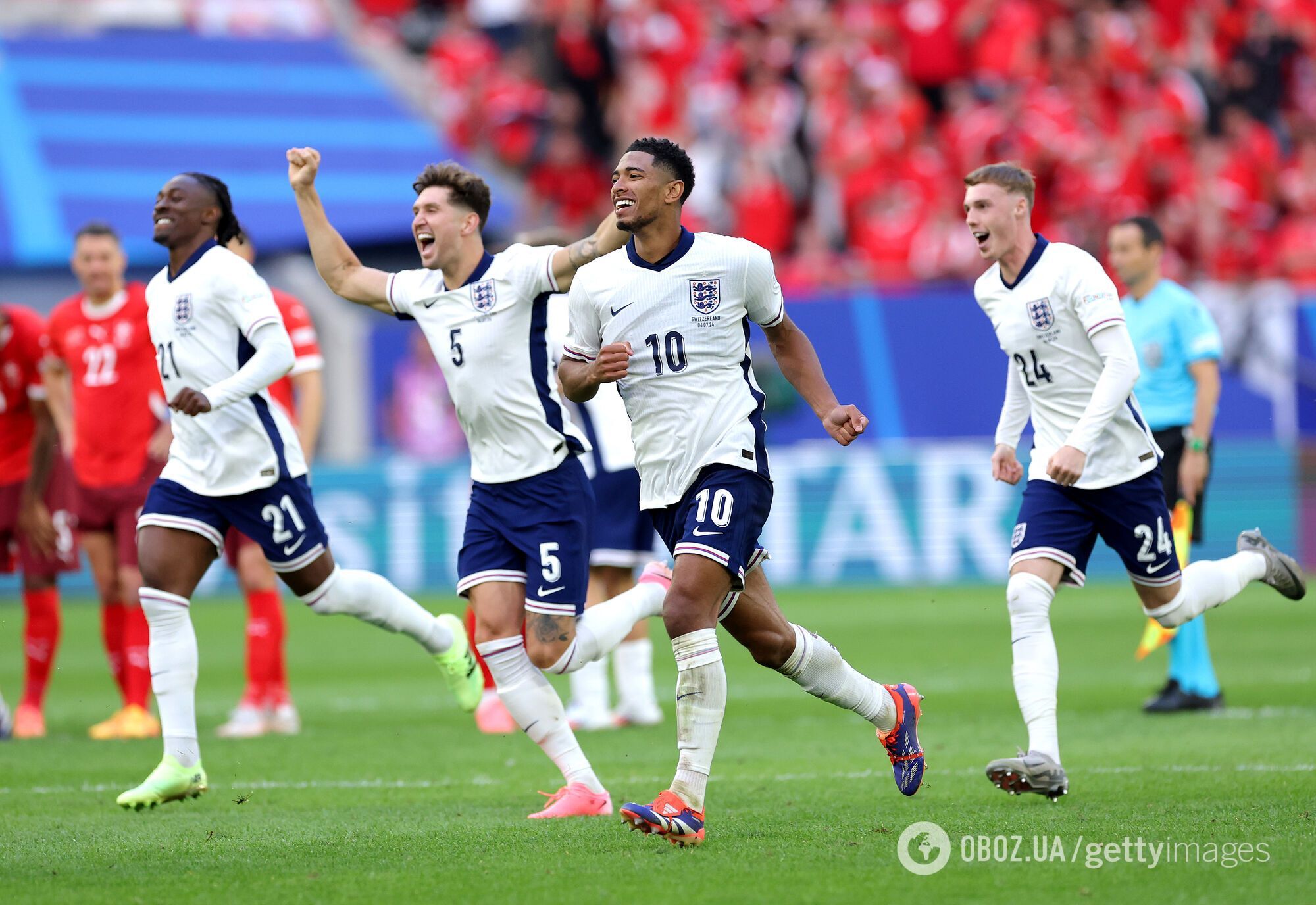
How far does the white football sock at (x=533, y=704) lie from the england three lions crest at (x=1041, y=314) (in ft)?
7.99

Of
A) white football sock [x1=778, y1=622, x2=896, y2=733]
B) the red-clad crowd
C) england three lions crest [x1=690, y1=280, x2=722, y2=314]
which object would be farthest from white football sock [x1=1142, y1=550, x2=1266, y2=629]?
the red-clad crowd

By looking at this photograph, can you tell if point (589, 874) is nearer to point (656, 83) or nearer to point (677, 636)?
point (677, 636)

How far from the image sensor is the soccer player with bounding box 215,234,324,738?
377 inches

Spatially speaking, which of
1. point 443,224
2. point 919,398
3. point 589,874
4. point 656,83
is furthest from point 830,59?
point 589,874

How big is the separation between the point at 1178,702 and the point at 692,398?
15.6ft

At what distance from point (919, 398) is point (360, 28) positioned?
10156 mm

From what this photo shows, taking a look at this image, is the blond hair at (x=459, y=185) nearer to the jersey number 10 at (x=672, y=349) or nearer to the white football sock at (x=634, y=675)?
the jersey number 10 at (x=672, y=349)

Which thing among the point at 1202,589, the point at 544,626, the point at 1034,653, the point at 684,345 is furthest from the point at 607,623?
the point at 1202,589

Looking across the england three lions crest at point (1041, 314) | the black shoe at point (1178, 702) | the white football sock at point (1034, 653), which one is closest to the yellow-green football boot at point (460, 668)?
the white football sock at point (1034, 653)

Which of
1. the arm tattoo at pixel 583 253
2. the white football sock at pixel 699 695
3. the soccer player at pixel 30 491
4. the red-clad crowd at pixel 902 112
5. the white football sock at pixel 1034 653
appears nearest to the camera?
the white football sock at pixel 699 695

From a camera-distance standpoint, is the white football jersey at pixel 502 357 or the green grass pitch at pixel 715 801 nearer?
the green grass pitch at pixel 715 801

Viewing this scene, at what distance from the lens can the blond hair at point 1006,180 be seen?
704 centimetres

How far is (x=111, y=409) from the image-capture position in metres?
9.82

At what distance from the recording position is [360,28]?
23562mm
